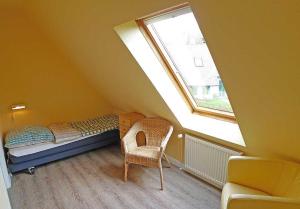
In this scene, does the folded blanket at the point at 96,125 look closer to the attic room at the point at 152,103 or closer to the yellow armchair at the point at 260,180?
the attic room at the point at 152,103

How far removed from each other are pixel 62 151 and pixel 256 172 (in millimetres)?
2760

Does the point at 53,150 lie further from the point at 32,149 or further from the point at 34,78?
the point at 34,78

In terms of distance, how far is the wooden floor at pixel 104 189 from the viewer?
7.88ft

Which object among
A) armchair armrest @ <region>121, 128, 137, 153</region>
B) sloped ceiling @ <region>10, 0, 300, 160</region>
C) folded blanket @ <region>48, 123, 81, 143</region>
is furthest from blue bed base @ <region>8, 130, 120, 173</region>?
sloped ceiling @ <region>10, 0, 300, 160</region>

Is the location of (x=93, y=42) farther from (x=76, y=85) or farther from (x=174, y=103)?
(x=76, y=85)

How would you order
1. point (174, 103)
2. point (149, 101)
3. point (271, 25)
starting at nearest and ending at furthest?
point (271, 25) → point (174, 103) → point (149, 101)

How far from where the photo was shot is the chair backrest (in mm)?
3104

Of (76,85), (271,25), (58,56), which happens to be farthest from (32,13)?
(271,25)

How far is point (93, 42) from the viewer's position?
268cm

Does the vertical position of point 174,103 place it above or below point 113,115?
above

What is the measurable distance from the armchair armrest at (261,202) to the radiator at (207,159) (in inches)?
32.9

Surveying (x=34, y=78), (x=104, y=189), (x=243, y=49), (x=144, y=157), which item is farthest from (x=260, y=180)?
(x=34, y=78)

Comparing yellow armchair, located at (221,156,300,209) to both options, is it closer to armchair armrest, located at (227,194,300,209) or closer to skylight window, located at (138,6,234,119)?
armchair armrest, located at (227,194,300,209)

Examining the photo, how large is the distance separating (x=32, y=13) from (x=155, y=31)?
7.20 feet
